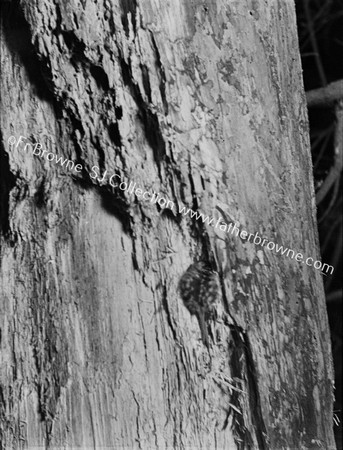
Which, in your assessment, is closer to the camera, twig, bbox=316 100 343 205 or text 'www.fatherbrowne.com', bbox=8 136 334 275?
text 'www.fatherbrowne.com', bbox=8 136 334 275

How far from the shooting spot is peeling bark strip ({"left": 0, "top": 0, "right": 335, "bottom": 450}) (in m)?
0.71

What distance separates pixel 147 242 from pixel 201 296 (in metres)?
0.09

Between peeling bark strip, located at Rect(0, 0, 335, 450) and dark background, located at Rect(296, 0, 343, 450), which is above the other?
dark background, located at Rect(296, 0, 343, 450)

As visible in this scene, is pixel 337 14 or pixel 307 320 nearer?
pixel 307 320

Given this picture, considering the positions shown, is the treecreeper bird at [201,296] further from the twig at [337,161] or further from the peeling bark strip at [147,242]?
the twig at [337,161]

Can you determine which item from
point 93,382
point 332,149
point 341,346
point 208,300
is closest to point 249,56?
point 208,300

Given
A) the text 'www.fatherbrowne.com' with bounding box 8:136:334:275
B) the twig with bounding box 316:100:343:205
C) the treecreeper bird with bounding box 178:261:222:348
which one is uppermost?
the twig with bounding box 316:100:343:205

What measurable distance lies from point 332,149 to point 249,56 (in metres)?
0.86

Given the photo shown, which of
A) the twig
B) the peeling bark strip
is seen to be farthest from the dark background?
the peeling bark strip

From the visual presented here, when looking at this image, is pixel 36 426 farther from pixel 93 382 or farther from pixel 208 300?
pixel 208 300

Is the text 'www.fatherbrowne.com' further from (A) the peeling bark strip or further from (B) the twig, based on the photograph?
(B) the twig

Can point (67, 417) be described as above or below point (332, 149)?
below

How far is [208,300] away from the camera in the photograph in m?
0.71

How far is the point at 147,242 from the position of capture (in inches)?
28.3
